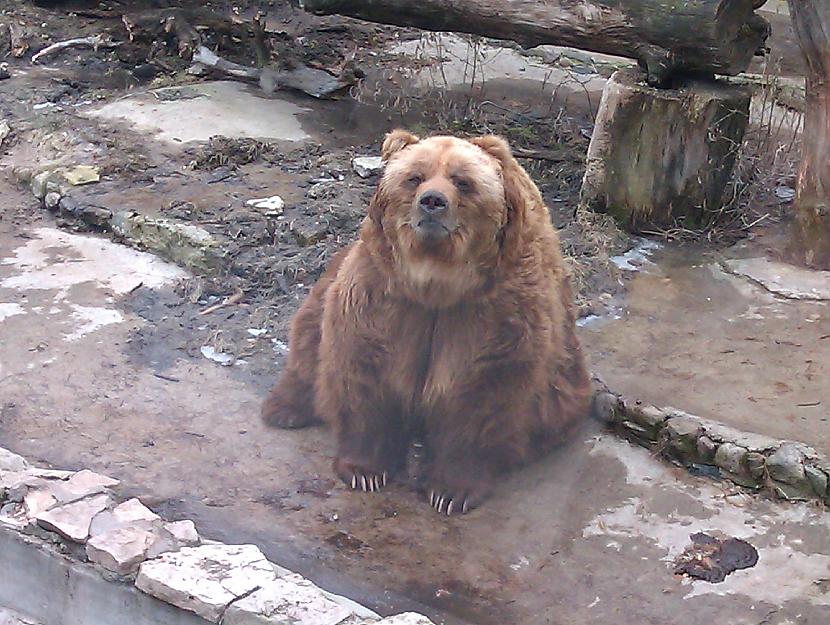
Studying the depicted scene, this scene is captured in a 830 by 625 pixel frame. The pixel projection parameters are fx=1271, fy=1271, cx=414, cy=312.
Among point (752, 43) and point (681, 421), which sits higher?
point (752, 43)

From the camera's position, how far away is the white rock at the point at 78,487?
4245mm

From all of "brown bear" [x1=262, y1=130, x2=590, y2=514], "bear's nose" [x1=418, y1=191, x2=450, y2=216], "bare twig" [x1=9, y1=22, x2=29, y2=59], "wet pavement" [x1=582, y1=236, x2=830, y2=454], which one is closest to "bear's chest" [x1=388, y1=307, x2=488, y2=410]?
"brown bear" [x1=262, y1=130, x2=590, y2=514]

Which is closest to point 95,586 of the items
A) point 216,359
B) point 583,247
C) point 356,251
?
point 356,251

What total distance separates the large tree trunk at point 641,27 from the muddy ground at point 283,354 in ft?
2.76

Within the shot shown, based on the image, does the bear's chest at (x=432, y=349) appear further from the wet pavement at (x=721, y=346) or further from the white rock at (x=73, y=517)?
the white rock at (x=73, y=517)

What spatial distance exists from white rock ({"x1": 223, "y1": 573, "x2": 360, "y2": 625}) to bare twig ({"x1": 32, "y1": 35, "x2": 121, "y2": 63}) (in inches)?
292

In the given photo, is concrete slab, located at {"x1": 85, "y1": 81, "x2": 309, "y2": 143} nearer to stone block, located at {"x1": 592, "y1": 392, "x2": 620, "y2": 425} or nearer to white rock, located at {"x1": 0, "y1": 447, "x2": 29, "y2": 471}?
stone block, located at {"x1": 592, "y1": 392, "x2": 620, "y2": 425}

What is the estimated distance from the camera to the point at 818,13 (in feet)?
20.5

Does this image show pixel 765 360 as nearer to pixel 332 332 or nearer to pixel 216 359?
pixel 332 332

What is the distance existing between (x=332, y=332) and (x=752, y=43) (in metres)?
3.35

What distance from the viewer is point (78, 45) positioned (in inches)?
409

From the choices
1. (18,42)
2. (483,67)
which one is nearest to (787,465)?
(483,67)

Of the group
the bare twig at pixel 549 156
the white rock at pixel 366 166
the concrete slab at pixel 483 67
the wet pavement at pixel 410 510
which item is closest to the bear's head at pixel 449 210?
the wet pavement at pixel 410 510

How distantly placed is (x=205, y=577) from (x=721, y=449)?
2132 millimetres
